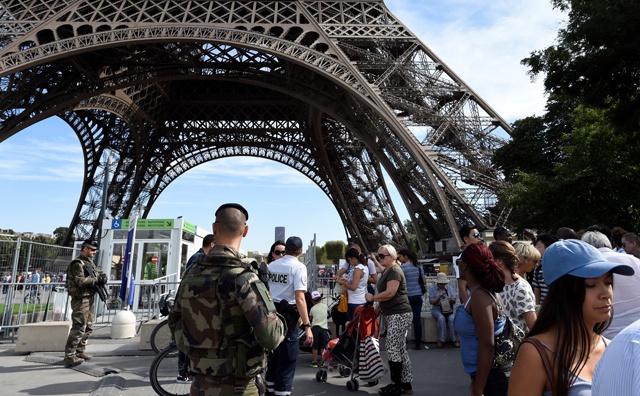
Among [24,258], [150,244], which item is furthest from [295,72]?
[24,258]

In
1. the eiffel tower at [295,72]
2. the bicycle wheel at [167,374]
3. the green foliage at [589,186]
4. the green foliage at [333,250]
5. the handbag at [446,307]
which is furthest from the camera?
the green foliage at [333,250]

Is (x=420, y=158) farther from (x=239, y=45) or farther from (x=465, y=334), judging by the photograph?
(x=465, y=334)

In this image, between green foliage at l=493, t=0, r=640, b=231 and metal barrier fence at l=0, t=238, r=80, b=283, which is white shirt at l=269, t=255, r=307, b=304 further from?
green foliage at l=493, t=0, r=640, b=231

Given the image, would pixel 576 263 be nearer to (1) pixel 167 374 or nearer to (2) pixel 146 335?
(1) pixel 167 374

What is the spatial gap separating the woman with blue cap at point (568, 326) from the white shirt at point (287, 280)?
2.97 m

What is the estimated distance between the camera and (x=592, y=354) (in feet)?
5.13

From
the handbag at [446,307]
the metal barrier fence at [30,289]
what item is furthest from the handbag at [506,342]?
the metal barrier fence at [30,289]

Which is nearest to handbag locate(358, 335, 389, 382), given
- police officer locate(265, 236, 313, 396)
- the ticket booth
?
police officer locate(265, 236, 313, 396)

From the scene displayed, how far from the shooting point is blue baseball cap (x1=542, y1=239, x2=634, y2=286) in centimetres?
150

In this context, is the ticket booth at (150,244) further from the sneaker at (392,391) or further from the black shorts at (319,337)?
the sneaker at (392,391)

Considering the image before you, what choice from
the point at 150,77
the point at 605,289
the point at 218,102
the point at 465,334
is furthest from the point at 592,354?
the point at 218,102

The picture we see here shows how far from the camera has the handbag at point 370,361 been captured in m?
4.97

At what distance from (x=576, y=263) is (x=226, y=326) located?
181cm

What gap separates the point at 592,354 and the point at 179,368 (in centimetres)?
443
